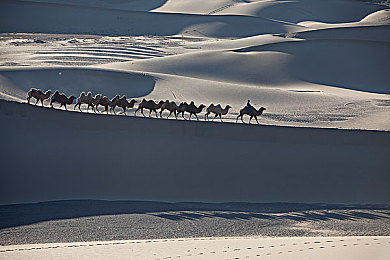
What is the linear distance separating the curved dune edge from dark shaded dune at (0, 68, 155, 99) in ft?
45.8

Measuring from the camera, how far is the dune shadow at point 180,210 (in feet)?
42.9

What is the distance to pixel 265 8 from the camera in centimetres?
7175

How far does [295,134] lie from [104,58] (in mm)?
19412

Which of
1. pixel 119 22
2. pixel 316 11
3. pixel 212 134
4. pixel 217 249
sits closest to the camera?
pixel 217 249

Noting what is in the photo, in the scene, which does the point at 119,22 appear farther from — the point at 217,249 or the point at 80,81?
the point at 217,249

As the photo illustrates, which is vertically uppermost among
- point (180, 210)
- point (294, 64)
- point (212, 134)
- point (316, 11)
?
point (316, 11)

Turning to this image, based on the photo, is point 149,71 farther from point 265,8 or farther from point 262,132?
point 265,8

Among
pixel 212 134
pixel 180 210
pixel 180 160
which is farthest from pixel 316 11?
pixel 180 210

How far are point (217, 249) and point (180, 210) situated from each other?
3.25 meters

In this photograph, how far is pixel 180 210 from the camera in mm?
13719

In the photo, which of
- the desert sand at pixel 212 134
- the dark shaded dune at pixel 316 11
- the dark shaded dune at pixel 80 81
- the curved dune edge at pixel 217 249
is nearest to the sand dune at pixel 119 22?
the dark shaded dune at pixel 316 11

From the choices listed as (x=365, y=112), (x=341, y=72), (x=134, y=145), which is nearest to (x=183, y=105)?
(x=134, y=145)

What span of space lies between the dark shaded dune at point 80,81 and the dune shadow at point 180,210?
10987mm

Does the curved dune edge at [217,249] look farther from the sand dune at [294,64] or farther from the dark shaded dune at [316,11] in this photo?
the dark shaded dune at [316,11]
